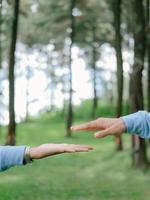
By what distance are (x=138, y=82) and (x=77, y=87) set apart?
3937 centimetres

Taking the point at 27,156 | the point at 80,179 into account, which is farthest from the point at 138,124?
the point at 80,179

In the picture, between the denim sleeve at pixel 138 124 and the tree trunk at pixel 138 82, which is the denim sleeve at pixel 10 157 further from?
the tree trunk at pixel 138 82

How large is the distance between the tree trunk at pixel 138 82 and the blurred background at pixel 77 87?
31 millimetres

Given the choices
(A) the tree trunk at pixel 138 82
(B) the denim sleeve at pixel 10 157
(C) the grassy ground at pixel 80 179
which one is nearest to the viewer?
(B) the denim sleeve at pixel 10 157

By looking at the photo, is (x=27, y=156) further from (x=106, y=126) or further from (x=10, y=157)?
(x=106, y=126)

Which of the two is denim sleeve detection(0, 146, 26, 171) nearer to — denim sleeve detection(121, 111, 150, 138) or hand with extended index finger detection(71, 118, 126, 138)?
hand with extended index finger detection(71, 118, 126, 138)

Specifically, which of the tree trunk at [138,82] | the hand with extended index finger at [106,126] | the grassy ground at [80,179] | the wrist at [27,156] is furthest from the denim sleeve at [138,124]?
the tree trunk at [138,82]

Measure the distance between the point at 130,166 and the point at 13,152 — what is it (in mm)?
15383

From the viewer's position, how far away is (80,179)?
16281 millimetres

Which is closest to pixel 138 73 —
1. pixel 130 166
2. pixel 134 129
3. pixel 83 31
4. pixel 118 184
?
pixel 130 166

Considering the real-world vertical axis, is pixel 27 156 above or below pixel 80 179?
above

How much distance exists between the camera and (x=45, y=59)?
53219mm

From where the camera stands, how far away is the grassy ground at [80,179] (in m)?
13.0

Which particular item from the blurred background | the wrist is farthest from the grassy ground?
the wrist
